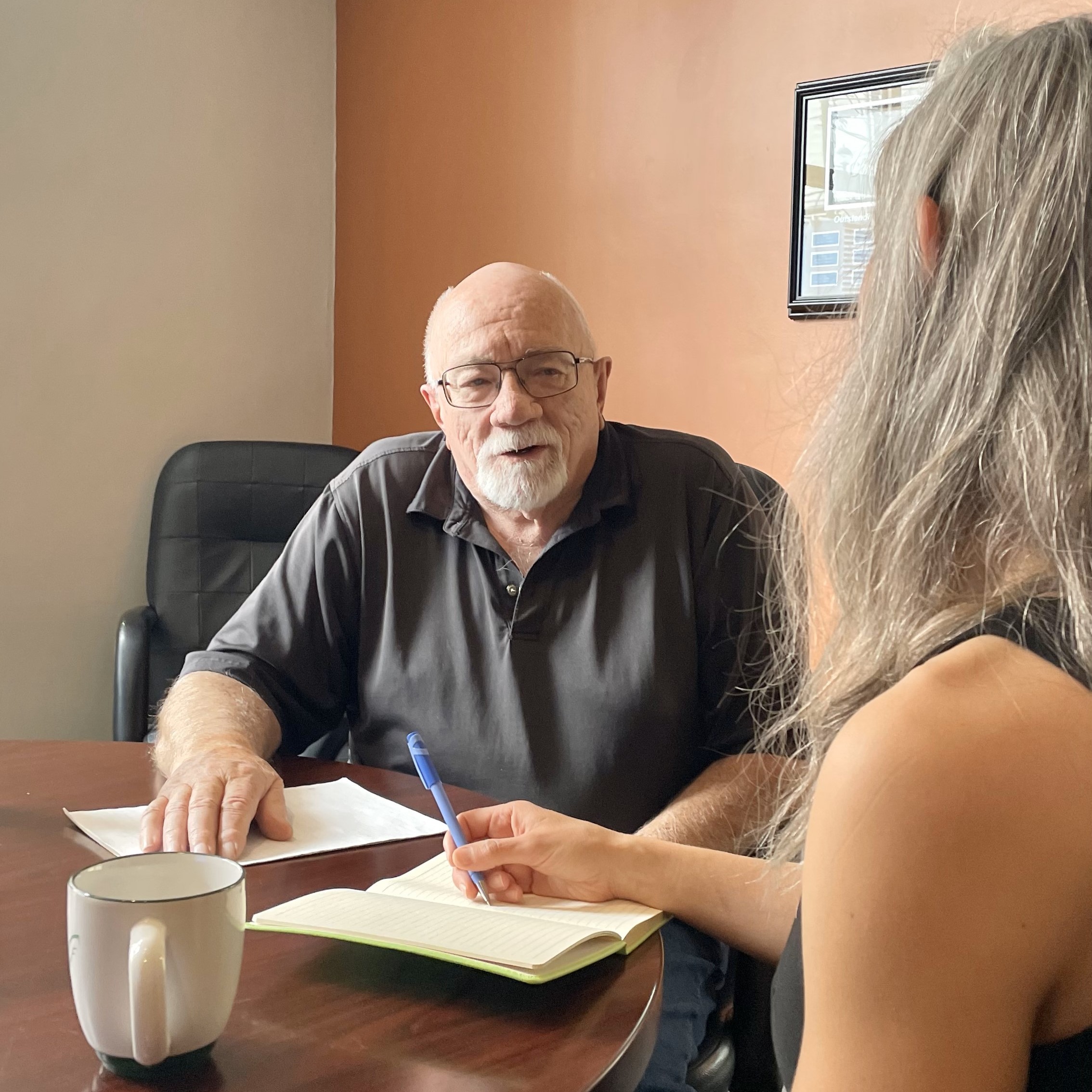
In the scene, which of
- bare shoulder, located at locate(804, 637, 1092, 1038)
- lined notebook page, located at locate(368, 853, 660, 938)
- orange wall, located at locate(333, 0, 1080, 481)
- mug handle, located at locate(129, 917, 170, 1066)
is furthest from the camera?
orange wall, located at locate(333, 0, 1080, 481)

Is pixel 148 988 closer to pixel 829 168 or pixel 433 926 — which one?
pixel 433 926

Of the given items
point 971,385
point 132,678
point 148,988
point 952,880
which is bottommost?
point 132,678

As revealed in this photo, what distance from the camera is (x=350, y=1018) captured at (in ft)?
2.41

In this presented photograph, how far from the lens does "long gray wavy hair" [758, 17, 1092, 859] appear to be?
0.60 meters

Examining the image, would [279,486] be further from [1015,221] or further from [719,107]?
[1015,221]

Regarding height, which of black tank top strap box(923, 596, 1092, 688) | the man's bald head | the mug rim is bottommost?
the mug rim

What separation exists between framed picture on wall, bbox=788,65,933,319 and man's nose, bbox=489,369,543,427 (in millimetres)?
907

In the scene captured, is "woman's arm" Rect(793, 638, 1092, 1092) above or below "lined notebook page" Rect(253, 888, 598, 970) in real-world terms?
above

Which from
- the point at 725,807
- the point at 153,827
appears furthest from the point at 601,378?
the point at 153,827

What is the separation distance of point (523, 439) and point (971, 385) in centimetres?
101

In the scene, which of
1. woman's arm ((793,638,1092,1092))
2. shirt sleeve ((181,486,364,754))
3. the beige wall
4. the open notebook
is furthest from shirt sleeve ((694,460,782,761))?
Result: the beige wall

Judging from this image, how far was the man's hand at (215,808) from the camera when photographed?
1.02 meters

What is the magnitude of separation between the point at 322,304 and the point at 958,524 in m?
2.86

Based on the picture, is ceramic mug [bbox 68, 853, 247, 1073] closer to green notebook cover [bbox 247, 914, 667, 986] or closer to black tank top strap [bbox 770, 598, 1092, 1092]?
green notebook cover [bbox 247, 914, 667, 986]
